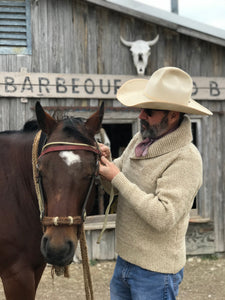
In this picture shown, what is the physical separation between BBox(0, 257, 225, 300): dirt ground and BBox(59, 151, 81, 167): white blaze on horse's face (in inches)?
118

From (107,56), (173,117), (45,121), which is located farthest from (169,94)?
(107,56)

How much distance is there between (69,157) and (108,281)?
11.3 ft

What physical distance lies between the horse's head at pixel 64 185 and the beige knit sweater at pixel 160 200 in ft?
0.62

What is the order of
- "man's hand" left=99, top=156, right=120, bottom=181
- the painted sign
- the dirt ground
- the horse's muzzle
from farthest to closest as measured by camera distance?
the painted sign < the dirt ground < "man's hand" left=99, top=156, right=120, bottom=181 < the horse's muzzle

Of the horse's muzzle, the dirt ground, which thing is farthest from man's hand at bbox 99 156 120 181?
the dirt ground

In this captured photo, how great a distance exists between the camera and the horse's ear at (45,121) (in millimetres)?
1806

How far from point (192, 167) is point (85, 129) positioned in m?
0.63

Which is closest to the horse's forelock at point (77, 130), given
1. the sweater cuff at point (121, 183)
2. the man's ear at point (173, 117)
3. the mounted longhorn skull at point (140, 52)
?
the sweater cuff at point (121, 183)

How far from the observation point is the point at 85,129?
1896mm

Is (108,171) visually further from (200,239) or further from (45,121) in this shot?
(200,239)

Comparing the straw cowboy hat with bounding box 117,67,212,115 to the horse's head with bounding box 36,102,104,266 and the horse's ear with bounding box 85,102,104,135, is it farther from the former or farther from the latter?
the horse's head with bounding box 36,102,104,266

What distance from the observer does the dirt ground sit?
4.18 meters

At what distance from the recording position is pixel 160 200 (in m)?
1.68

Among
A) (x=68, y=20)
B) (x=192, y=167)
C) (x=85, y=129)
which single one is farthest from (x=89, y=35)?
(x=192, y=167)
